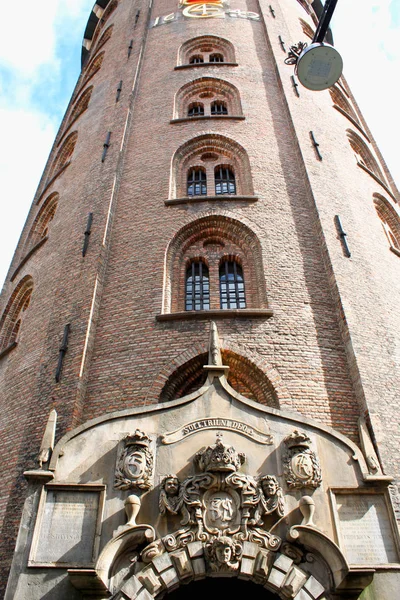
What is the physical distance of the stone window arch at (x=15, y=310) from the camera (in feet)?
46.7

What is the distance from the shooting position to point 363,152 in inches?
719

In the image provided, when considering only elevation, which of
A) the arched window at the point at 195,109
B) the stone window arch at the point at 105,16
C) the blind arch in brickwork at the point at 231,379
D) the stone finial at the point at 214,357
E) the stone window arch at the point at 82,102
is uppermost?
the stone window arch at the point at 105,16

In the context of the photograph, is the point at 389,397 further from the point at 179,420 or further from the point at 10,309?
the point at 10,309

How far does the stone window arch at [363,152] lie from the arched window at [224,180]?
564 cm

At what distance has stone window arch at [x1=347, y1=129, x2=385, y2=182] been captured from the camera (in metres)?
17.9

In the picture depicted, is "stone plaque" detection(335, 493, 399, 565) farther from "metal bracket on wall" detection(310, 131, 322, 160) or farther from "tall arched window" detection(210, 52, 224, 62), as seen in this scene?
"tall arched window" detection(210, 52, 224, 62)

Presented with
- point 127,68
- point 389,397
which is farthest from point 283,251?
point 127,68

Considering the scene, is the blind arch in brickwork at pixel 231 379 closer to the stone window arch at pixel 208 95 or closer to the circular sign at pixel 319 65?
the circular sign at pixel 319 65

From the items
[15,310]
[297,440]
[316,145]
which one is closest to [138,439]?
[297,440]

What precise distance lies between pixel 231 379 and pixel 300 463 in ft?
9.69

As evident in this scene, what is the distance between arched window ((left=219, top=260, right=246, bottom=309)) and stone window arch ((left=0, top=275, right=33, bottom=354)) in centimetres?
551

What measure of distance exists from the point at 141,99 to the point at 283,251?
26.8 feet

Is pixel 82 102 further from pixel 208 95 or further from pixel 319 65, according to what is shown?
pixel 319 65

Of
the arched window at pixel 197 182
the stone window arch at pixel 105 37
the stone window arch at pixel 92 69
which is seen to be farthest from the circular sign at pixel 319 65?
the stone window arch at pixel 105 37
